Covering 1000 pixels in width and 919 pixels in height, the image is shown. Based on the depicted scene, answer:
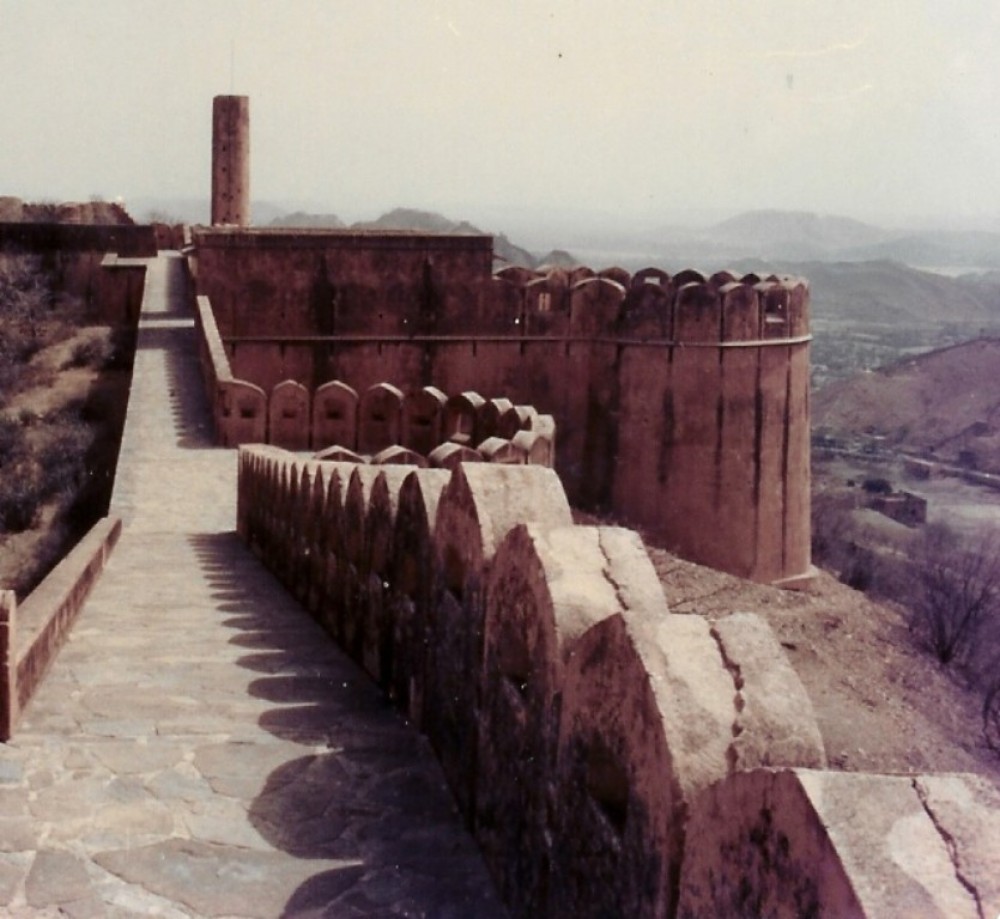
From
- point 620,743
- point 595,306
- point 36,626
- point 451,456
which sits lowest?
point 36,626

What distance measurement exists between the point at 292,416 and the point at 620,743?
37.8ft

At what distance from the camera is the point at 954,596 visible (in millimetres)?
20031

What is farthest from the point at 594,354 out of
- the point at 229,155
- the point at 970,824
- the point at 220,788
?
the point at 970,824

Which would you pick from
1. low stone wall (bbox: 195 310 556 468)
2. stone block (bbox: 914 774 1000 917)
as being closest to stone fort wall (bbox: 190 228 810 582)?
low stone wall (bbox: 195 310 556 468)

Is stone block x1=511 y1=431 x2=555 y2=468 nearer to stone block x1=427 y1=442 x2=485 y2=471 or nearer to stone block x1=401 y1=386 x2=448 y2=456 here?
stone block x1=427 y1=442 x2=485 y2=471

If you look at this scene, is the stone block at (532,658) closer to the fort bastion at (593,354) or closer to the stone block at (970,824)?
the stone block at (970,824)

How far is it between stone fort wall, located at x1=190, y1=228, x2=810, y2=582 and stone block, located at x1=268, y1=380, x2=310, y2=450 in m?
5.44

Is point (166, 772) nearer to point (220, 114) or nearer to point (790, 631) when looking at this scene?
point (790, 631)

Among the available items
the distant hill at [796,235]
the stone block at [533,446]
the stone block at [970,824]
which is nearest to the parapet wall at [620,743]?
the stone block at [970,824]

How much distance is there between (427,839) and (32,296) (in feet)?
66.2

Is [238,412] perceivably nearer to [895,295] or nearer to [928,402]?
[928,402]

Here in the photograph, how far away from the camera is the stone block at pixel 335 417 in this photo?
44.6 feet

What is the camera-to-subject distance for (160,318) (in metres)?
19.5

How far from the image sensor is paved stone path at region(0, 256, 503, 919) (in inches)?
122
